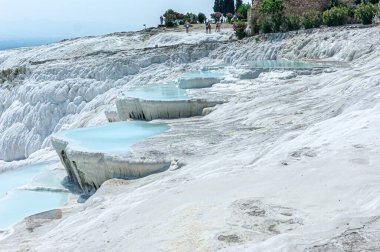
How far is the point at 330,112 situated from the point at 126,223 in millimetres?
5710

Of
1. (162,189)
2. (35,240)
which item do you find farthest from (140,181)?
(35,240)

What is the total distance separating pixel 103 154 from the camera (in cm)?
1162

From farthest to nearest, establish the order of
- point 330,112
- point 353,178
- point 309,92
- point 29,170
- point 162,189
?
point 29,170
point 309,92
point 330,112
point 162,189
point 353,178

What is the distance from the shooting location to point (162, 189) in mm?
8164

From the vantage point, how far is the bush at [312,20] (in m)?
28.4

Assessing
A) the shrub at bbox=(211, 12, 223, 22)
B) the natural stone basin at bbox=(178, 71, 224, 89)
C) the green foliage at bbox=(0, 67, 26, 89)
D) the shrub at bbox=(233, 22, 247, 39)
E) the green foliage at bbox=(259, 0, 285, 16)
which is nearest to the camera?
the natural stone basin at bbox=(178, 71, 224, 89)

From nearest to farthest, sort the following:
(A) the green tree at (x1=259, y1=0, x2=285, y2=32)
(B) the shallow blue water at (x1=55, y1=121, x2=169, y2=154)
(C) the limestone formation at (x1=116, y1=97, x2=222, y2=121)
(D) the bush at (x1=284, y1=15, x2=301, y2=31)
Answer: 1. (B) the shallow blue water at (x1=55, y1=121, x2=169, y2=154)
2. (C) the limestone formation at (x1=116, y1=97, x2=222, y2=121)
3. (D) the bush at (x1=284, y1=15, x2=301, y2=31)
4. (A) the green tree at (x1=259, y1=0, x2=285, y2=32)

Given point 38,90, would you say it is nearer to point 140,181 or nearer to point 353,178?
point 140,181

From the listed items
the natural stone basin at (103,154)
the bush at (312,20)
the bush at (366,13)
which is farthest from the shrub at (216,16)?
the natural stone basin at (103,154)

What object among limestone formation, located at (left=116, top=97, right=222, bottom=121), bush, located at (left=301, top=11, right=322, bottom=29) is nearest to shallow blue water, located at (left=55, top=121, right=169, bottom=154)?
limestone formation, located at (left=116, top=97, right=222, bottom=121)

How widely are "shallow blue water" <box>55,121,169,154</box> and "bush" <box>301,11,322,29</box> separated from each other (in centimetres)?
1528

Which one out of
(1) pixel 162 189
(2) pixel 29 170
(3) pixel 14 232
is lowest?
(2) pixel 29 170

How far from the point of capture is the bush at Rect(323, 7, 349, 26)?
90.7 ft

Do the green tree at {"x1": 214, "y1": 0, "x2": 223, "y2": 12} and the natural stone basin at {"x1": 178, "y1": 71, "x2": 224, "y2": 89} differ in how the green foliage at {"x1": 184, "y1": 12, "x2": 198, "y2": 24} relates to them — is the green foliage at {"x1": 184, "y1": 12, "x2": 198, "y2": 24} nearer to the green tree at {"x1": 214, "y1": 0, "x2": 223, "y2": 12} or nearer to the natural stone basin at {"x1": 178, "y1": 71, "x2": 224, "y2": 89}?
the green tree at {"x1": 214, "y1": 0, "x2": 223, "y2": 12}
